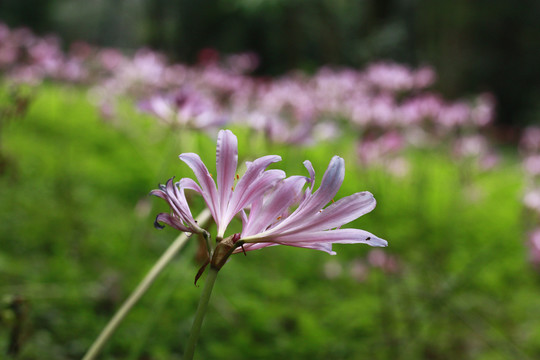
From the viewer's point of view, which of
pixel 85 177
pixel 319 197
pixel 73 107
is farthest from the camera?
pixel 73 107

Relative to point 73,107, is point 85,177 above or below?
below

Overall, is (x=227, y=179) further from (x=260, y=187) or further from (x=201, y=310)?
(x=201, y=310)

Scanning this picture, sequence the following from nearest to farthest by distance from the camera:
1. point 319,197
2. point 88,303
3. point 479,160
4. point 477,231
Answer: point 319,197
point 88,303
point 479,160
point 477,231

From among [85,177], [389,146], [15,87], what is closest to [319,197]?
[15,87]

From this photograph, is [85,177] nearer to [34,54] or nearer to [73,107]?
[34,54]

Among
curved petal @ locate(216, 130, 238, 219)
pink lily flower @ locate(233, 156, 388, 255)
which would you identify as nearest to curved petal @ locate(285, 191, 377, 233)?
pink lily flower @ locate(233, 156, 388, 255)

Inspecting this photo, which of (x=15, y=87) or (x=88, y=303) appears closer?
(x=15, y=87)

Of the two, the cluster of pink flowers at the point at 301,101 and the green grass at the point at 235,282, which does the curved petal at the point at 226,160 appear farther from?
the cluster of pink flowers at the point at 301,101

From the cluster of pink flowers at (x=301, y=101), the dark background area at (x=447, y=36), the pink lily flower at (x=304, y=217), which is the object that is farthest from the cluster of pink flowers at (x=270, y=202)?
the dark background area at (x=447, y=36)
